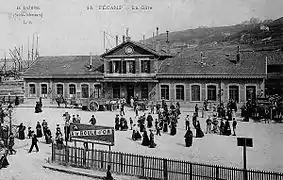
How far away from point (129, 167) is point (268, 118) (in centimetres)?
1368

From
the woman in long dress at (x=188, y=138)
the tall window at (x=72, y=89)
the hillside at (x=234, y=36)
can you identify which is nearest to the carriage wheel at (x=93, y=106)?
the tall window at (x=72, y=89)

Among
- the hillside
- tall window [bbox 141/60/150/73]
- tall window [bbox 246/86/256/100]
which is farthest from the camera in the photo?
the hillside

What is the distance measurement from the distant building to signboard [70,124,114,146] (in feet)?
62.1

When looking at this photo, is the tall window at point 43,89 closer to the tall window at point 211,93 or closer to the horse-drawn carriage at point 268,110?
the tall window at point 211,93

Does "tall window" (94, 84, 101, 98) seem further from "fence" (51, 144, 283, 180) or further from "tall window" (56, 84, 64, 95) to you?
"fence" (51, 144, 283, 180)

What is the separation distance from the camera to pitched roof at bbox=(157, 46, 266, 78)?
1308 inches

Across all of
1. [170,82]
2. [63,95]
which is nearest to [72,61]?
[63,95]

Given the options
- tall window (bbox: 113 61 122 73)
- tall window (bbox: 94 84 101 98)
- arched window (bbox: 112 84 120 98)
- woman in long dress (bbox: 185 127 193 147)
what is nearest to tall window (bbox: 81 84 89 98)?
tall window (bbox: 94 84 101 98)

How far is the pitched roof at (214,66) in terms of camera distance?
3322cm

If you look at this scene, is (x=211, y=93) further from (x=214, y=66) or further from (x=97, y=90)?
(x=97, y=90)

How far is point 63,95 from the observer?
39.6 m

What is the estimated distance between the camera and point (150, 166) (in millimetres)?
14938

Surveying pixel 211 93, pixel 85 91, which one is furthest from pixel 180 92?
pixel 85 91

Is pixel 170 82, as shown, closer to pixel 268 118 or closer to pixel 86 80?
pixel 86 80
